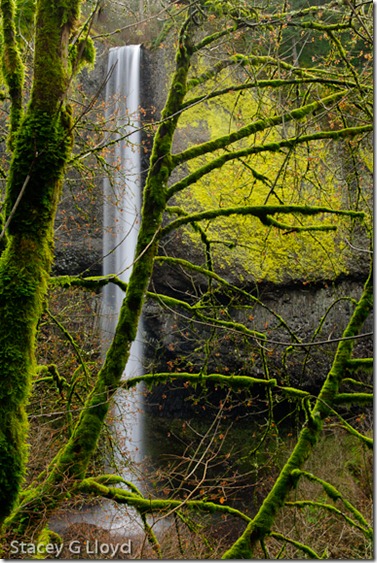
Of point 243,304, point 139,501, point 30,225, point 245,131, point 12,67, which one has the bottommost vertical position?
point 139,501

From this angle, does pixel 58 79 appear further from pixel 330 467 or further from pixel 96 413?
pixel 330 467

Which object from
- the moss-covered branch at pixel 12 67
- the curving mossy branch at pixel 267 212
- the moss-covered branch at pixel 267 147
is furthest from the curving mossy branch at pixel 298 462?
the moss-covered branch at pixel 12 67

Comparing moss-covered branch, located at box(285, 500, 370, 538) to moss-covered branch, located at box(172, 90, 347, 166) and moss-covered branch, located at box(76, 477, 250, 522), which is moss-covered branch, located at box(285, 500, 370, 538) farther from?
moss-covered branch, located at box(172, 90, 347, 166)

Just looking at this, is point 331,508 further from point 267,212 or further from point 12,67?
point 12,67

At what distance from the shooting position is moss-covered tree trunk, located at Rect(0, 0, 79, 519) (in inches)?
103

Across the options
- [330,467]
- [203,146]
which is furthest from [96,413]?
[330,467]

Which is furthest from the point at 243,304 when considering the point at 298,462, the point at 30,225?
the point at 30,225

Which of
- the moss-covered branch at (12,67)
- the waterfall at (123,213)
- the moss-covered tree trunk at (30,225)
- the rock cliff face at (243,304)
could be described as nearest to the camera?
the moss-covered tree trunk at (30,225)

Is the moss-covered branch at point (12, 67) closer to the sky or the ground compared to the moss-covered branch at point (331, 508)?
closer to the sky

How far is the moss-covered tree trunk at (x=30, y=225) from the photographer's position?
2.61 metres

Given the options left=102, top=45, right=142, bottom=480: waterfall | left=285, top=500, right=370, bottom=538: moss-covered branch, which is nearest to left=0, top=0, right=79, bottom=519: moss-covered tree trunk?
left=285, top=500, right=370, bottom=538: moss-covered branch

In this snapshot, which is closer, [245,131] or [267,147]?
[267,147]

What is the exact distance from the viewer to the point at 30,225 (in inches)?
104

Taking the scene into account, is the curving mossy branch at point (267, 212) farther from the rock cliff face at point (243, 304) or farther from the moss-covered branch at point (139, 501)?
the rock cliff face at point (243, 304)
